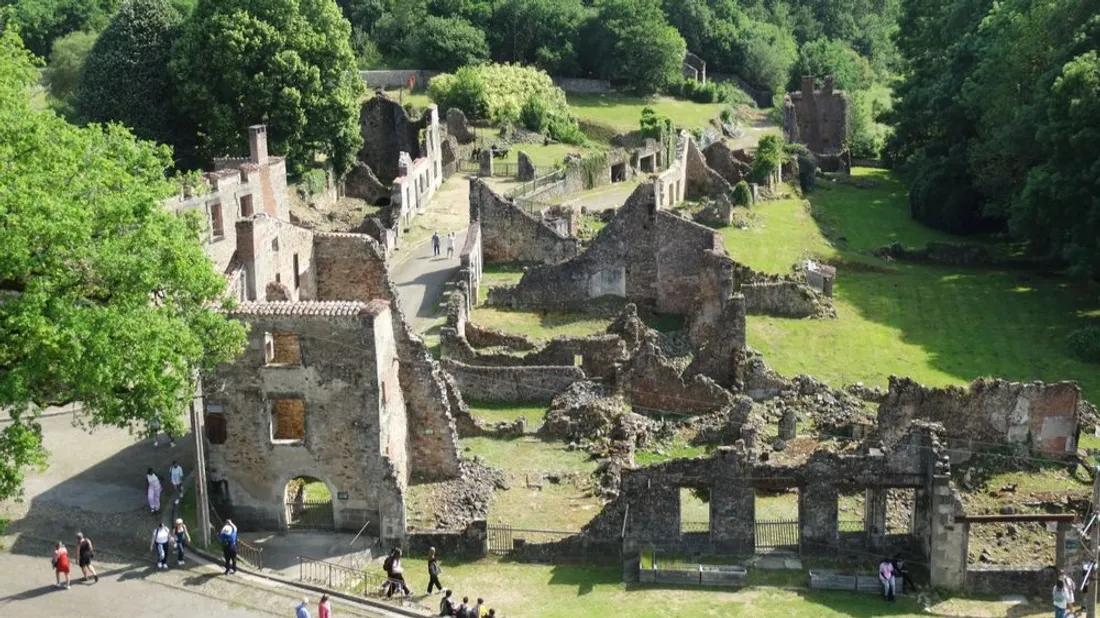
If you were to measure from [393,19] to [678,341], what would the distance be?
69.1 m

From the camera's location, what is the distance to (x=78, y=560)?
32.8 meters

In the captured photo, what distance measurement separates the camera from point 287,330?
35.4 metres

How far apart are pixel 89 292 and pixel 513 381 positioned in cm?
1850

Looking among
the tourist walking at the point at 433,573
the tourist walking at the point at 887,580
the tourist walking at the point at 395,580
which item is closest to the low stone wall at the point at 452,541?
the tourist walking at the point at 433,573

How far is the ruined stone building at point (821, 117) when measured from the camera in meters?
111

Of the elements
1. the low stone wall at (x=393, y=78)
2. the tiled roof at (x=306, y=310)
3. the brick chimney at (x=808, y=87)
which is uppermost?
the low stone wall at (x=393, y=78)

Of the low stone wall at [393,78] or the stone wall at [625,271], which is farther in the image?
the low stone wall at [393,78]

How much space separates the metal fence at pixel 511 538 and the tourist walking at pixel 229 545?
20.9 feet

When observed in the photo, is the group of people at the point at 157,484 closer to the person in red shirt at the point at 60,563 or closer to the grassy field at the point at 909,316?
the person in red shirt at the point at 60,563

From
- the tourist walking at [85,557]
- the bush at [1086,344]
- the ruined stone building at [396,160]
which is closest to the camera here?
the tourist walking at [85,557]

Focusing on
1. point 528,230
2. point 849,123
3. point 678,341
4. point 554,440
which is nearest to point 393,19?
point 849,123

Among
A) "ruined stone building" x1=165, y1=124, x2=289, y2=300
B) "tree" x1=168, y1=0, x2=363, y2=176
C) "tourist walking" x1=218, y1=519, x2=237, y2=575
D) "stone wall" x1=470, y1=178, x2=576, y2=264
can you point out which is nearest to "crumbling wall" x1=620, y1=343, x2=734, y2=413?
"ruined stone building" x1=165, y1=124, x2=289, y2=300

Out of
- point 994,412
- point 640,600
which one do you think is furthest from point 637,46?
point 640,600

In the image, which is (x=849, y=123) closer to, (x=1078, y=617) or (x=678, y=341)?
(x=678, y=341)
